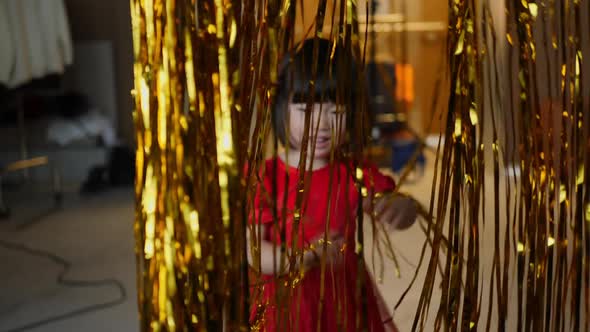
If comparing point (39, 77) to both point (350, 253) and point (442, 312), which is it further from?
point (442, 312)

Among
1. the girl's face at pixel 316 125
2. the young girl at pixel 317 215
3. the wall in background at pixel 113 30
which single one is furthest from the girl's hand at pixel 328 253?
the wall in background at pixel 113 30

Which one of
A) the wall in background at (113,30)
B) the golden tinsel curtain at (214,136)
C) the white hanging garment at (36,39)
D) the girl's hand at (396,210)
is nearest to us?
the golden tinsel curtain at (214,136)

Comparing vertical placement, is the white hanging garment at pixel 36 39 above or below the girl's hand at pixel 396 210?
above

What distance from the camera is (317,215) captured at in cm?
82

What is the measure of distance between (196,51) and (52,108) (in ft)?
10.8

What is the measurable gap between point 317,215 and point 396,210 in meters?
0.12

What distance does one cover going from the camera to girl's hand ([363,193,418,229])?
735 mm

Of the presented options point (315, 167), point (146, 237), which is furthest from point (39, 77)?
point (146, 237)

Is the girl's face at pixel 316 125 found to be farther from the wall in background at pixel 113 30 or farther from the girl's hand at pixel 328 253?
the wall in background at pixel 113 30

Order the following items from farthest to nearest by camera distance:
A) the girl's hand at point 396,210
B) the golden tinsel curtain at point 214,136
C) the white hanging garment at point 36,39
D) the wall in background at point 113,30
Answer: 1. the wall in background at point 113,30
2. the white hanging garment at point 36,39
3. the girl's hand at point 396,210
4. the golden tinsel curtain at point 214,136

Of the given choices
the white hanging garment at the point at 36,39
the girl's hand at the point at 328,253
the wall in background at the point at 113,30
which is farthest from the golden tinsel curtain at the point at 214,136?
the wall in background at the point at 113,30

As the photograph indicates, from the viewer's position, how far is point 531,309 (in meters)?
0.53

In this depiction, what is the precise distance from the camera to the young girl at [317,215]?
50 cm

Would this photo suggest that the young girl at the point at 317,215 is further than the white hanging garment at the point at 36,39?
No
